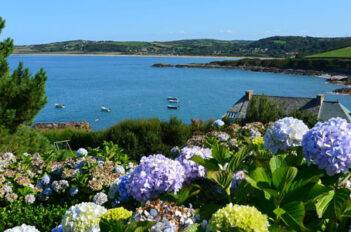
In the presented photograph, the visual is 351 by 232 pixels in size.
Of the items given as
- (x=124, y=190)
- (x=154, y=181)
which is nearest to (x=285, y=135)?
(x=154, y=181)

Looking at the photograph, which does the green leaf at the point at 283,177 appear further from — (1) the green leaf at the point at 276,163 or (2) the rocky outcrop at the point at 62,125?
(2) the rocky outcrop at the point at 62,125

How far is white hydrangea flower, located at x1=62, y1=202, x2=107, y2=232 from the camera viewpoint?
193 cm

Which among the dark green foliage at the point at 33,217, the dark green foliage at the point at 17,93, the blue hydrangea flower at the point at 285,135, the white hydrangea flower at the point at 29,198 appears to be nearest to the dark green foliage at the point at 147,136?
the dark green foliage at the point at 17,93

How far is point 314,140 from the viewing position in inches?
73.2

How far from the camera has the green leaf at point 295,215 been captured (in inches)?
61.3

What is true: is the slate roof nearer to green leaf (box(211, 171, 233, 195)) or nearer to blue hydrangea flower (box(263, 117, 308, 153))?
blue hydrangea flower (box(263, 117, 308, 153))

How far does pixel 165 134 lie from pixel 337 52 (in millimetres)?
151171

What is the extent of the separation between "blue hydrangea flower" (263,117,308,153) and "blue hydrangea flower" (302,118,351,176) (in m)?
0.30

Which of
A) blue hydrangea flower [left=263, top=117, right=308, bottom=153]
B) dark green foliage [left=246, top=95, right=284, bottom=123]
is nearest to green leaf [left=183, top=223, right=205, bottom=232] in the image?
blue hydrangea flower [left=263, top=117, right=308, bottom=153]

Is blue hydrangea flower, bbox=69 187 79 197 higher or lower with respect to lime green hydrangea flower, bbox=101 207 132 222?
lower

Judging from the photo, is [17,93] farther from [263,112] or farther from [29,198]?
[263,112]

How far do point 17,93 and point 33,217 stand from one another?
7052 mm

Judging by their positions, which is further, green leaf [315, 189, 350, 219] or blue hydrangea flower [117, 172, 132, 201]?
blue hydrangea flower [117, 172, 132, 201]

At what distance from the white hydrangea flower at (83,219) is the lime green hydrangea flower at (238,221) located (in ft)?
2.70
